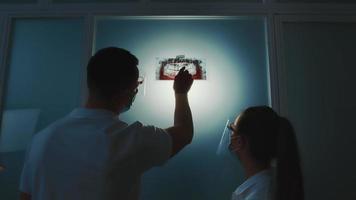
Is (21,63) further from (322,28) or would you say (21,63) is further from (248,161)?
(322,28)

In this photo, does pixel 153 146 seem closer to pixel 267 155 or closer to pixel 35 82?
pixel 267 155

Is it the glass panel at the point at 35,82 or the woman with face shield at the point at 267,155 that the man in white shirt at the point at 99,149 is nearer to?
the woman with face shield at the point at 267,155

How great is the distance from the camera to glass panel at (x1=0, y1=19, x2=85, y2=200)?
1.41 m

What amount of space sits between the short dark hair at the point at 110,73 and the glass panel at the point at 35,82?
0.54 m

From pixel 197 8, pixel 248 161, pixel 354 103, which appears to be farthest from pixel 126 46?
pixel 354 103

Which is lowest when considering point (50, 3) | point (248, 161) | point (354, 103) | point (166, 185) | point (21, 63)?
point (166, 185)

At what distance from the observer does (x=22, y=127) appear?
4.68 feet

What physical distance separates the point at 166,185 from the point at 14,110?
0.74 metres

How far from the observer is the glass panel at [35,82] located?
1405mm

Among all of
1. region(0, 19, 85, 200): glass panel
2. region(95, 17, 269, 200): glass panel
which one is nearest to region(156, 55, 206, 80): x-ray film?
region(95, 17, 269, 200): glass panel

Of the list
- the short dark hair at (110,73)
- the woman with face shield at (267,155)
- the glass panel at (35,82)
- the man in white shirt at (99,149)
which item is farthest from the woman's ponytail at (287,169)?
the glass panel at (35,82)

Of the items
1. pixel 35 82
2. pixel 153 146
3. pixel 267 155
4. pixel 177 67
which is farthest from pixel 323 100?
pixel 35 82

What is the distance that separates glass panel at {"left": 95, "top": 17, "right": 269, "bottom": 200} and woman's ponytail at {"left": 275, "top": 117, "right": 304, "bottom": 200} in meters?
0.39

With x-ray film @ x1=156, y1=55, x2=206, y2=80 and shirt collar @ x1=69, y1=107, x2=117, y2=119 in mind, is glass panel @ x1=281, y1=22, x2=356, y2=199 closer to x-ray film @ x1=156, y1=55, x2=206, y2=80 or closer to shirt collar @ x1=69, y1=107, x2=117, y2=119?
x-ray film @ x1=156, y1=55, x2=206, y2=80
